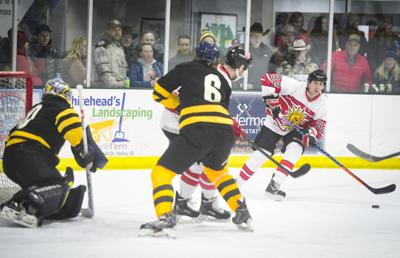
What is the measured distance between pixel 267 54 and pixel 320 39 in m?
0.54

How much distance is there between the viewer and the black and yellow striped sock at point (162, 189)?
5.13 metres

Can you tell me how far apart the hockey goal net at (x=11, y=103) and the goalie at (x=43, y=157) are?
2.02 ft

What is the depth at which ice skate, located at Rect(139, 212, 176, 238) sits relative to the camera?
5180 millimetres

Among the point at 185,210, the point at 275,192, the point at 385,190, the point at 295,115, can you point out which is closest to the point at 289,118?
the point at 295,115

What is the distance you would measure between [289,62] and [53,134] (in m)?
4.01

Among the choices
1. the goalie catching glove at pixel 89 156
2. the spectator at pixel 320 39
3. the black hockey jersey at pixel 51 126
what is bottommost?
the goalie catching glove at pixel 89 156

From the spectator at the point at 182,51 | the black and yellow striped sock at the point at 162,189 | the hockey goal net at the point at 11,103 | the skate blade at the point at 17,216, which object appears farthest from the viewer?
the spectator at the point at 182,51

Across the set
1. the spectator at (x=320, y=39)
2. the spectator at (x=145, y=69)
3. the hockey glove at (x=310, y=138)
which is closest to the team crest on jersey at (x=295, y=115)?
the hockey glove at (x=310, y=138)

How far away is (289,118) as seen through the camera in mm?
7129

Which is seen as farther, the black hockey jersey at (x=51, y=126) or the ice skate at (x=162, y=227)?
the black hockey jersey at (x=51, y=126)

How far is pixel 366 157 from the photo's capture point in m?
9.08

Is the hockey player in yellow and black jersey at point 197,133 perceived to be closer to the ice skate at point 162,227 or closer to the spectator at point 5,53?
the ice skate at point 162,227

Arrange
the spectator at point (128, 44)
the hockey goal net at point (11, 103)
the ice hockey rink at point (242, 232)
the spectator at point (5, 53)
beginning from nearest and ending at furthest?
the ice hockey rink at point (242, 232), the hockey goal net at point (11, 103), the spectator at point (5, 53), the spectator at point (128, 44)

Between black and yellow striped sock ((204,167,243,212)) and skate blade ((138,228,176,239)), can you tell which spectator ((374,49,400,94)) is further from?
skate blade ((138,228,176,239))
